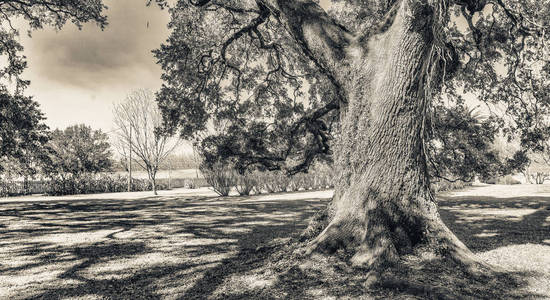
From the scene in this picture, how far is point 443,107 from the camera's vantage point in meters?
10.1

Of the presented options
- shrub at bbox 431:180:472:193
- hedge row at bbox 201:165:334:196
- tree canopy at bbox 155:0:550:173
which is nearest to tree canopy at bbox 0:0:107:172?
tree canopy at bbox 155:0:550:173

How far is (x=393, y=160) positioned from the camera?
3.97 m

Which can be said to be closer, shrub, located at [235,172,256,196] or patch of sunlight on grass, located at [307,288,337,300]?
patch of sunlight on grass, located at [307,288,337,300]

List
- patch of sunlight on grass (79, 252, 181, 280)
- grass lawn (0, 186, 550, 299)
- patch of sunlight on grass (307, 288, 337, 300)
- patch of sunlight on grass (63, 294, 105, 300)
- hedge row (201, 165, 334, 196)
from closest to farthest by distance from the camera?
patch of sunlight on grass (307, 288, 337, 300) < grass lawn (0, 186, 550, 299) < patch of sunlight on grass (63, 294, 105, 300) < patch of sunlight on grass (79, 252, 181, 280) < hedge row (201, 165, 334, 196)

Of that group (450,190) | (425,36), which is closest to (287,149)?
(425,36)

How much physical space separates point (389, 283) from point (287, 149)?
789 centimetres

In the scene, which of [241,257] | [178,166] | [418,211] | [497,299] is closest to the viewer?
[497,299]

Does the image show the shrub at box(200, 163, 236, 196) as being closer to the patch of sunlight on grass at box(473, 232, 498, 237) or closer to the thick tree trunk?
the patch of sunlight on grass at box(473, 232, 498, 237)

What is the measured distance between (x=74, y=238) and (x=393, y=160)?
6874 millimetres

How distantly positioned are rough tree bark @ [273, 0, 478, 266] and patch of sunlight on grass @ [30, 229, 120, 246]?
5116mm

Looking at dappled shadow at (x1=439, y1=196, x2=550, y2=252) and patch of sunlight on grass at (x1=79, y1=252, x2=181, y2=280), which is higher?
patch of sunlight on grass at (x1=79, y1=252, x2=181, y2=280)

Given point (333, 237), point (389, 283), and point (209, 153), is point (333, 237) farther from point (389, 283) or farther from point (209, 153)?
point (209, 153)

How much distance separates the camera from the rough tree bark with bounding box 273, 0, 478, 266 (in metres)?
3.84

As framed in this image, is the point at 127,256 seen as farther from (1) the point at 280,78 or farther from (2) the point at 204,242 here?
(1) the point at 280,78
